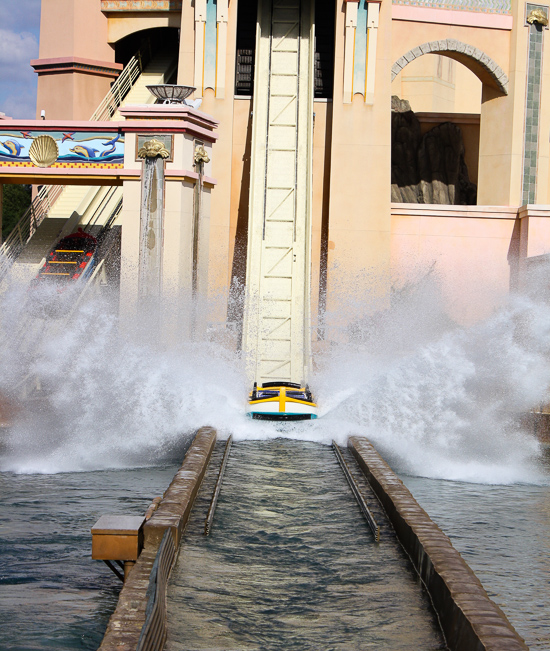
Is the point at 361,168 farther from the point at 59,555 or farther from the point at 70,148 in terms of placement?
the point at 59,555

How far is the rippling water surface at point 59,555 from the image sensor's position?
6.06 m

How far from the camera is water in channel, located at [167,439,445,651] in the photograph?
17.7 ft

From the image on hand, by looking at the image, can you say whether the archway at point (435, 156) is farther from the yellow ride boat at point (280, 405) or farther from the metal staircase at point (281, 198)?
the yellow ride boat at point (280, 405)

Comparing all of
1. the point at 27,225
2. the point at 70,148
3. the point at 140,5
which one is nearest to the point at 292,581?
the point at 70,148

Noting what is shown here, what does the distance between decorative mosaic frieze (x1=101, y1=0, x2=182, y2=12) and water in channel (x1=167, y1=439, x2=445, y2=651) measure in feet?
55.5

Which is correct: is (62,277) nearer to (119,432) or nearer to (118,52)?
(119,432)

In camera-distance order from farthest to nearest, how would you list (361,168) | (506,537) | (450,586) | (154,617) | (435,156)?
1. (435,156)
2. (361,168)
3. (506,537)
4. (450,586)
5. (154,617)

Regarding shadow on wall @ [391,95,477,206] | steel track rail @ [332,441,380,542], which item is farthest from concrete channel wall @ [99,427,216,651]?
shadow on wall @ [391,95,477,206]

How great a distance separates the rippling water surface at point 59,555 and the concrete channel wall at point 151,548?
0.50 metres

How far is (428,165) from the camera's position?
27.7 meters

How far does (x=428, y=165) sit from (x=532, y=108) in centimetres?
558

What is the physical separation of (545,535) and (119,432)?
710 centimetres

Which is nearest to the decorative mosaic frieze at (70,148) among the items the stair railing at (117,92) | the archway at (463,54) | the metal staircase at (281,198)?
the metal staircase at (281,198)

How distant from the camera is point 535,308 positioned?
15773 millimetres
